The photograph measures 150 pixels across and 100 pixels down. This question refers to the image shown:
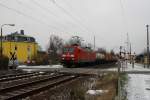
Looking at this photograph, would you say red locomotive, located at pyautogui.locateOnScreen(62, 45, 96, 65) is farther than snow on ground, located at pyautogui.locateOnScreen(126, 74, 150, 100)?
Yes

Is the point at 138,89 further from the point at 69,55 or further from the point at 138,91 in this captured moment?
the point at 69,55

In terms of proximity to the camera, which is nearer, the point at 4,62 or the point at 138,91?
the point at 138,91

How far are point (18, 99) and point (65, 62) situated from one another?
42.3 meters

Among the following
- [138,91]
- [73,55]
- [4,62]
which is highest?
[73,55]

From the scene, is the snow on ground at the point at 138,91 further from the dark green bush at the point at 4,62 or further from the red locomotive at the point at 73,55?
the red locomotive at the point at 73,55

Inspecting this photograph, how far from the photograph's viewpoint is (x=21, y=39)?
129375 mm

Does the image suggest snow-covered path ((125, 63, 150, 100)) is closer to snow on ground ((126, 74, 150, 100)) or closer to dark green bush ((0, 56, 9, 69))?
snow on ground ((126, 74, 150, 100))

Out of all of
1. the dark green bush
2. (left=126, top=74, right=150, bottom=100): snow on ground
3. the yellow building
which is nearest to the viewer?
(left=126, top=74, right=150, bottom=100): snow on ground

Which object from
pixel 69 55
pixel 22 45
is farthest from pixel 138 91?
pixel 22 45

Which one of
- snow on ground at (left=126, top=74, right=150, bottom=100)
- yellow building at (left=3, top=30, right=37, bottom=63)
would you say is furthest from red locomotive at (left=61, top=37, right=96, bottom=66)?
yellow building at (left=3, top=30, right=37, bottom=63)

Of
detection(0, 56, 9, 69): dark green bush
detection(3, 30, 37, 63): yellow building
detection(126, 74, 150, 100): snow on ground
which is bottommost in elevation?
detection(126, 74, 150, 100): snow on ground

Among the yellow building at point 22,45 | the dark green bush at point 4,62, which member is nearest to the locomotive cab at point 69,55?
the dark green bush at point 4,62

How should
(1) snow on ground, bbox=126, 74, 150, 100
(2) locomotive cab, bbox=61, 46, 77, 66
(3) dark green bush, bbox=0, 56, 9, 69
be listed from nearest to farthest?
1. (1) snow on ground, bbox=126, 74, 150, 100
2. (3) dark green bush, bbox=0, 56, 9, 69
3. (2) locomotive cab, bbox=61, 46, 77, 66

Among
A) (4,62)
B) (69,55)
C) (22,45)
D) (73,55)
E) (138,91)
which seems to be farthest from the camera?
(22,45)
